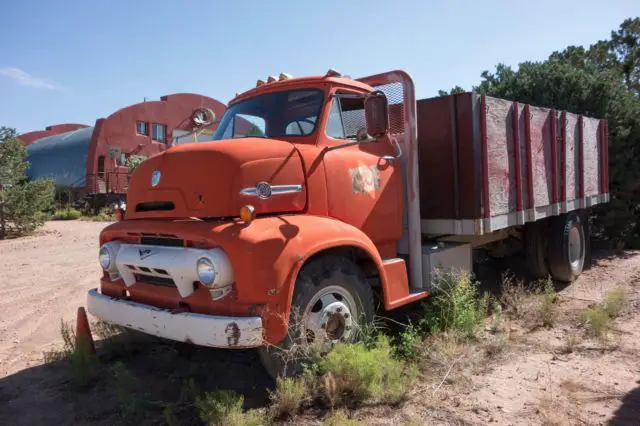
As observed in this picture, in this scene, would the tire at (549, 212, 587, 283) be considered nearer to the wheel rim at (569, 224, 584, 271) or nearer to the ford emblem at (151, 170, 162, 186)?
the wheel rim at (569, 224, 584, 271)

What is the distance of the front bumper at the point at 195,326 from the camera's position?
10.1 feet

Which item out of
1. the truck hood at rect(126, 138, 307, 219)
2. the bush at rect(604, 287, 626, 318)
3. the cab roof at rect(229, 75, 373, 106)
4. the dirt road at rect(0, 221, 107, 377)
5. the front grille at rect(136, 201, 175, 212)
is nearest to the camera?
the truck hood at rect(126, 138, 307, 219)

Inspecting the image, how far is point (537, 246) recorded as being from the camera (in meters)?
7.24

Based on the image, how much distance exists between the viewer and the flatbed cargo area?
500 centimetres

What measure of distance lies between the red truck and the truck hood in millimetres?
10

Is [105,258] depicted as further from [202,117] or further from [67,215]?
[67,215]

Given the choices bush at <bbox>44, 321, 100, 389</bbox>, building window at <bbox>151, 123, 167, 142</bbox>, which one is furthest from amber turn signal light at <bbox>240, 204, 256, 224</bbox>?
building window at <bbox>151, 123, 167, 142</bbox>

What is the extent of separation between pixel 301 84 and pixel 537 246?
15.4 ft

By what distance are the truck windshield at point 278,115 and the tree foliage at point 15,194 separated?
40.9 feet

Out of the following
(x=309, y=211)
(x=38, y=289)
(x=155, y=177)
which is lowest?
(x=38, y=289)

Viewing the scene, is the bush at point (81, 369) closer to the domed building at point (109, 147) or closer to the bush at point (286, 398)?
the bush at point (286, 398)

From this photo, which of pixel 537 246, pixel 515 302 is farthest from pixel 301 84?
pixel 537 246

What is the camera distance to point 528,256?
7.34 metres

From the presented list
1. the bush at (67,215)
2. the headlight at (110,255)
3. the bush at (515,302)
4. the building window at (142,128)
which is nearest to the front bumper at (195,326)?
the headlight at (110,255)
